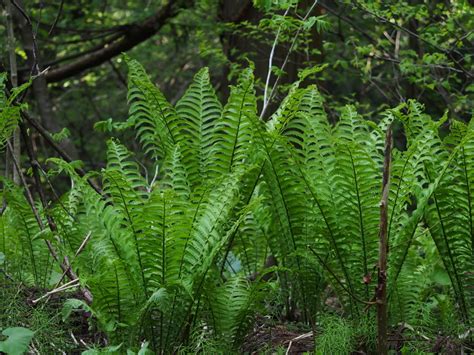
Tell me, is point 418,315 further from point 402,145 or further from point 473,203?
point 402,145

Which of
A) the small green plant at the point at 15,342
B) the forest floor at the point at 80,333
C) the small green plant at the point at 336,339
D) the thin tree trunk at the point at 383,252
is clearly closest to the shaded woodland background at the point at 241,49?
the thin tree trunk at the point at 383,252

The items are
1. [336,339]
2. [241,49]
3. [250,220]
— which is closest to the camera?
[336,339]

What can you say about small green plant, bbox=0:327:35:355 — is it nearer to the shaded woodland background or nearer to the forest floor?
the forest floor

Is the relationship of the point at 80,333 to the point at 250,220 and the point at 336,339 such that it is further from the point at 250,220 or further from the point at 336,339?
the point at 336,339

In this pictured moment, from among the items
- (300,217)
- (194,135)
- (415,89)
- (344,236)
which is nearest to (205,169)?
(194,135)

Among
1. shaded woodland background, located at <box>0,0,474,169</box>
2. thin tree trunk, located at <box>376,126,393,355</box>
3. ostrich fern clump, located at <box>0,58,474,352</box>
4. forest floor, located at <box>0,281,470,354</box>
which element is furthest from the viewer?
shaded woodland background, located at <box>0,0,474,169</box>

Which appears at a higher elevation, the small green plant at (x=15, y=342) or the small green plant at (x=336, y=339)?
the small green plant at (x=15, y=342)

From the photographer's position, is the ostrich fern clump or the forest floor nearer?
the ostrich fern clump

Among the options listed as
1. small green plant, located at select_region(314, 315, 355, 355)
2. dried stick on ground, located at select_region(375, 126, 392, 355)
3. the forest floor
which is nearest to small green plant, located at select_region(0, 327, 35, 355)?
the forest floor

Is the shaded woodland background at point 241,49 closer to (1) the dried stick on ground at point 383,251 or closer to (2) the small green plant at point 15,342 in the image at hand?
(1) the dried stick on ground at point 383,251

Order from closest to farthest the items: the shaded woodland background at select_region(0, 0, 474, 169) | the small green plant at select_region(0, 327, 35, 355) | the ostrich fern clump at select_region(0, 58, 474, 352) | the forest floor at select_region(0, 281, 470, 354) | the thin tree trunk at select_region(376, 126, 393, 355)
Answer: the thin tree trunk at select_region(376, 126, 393, 355) < the small green plant at select_region(0, 327, 35, 355) < the ostrich fern clump at select_region(0, 58, 474, 352) < the forest floor at select_region(0, 281, 470, 354) < the shaded woodland background at select_region(0, 0, 474, 169)

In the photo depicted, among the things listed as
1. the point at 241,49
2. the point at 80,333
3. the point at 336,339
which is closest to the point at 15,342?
the point at 80,333

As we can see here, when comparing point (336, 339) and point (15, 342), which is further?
point (336, 339)

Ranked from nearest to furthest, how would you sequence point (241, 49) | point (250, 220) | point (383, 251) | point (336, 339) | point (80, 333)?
point (383, 251) → point (336, 339) → point (80, 333) → point (250, 220) → point (241, 49)
